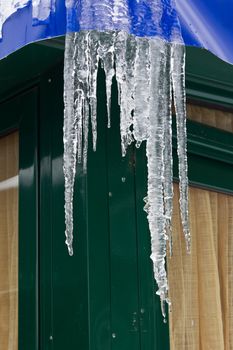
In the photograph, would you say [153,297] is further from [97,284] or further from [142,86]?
[142,86]

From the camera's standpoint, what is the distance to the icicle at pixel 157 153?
243 centimetres

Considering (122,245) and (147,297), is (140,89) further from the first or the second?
(147,297)

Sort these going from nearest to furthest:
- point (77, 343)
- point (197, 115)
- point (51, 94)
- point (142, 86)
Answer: point (142, 86), point (77, 343), point (51, 94), point (197, 115)

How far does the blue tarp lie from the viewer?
2266 millimetres

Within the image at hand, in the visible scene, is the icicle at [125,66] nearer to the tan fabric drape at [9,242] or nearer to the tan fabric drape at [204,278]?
the tan fabric drape at [204,278]

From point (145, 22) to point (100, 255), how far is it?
103cm

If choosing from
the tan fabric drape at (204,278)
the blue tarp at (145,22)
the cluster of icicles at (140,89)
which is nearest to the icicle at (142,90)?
the cluster of icicles at (140,89)

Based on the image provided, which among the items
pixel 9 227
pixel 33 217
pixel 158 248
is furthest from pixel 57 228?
pixel 158 248

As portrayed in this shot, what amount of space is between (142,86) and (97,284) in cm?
85

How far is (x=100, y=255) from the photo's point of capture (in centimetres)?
301

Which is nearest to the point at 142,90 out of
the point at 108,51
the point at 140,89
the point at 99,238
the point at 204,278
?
the point at 140,89

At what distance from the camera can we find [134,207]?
3119 mm

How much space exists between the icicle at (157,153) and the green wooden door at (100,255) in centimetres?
50

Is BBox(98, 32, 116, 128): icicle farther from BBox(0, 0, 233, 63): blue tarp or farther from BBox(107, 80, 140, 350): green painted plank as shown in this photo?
BBox(107, 80, 140, 350): green painted plank
